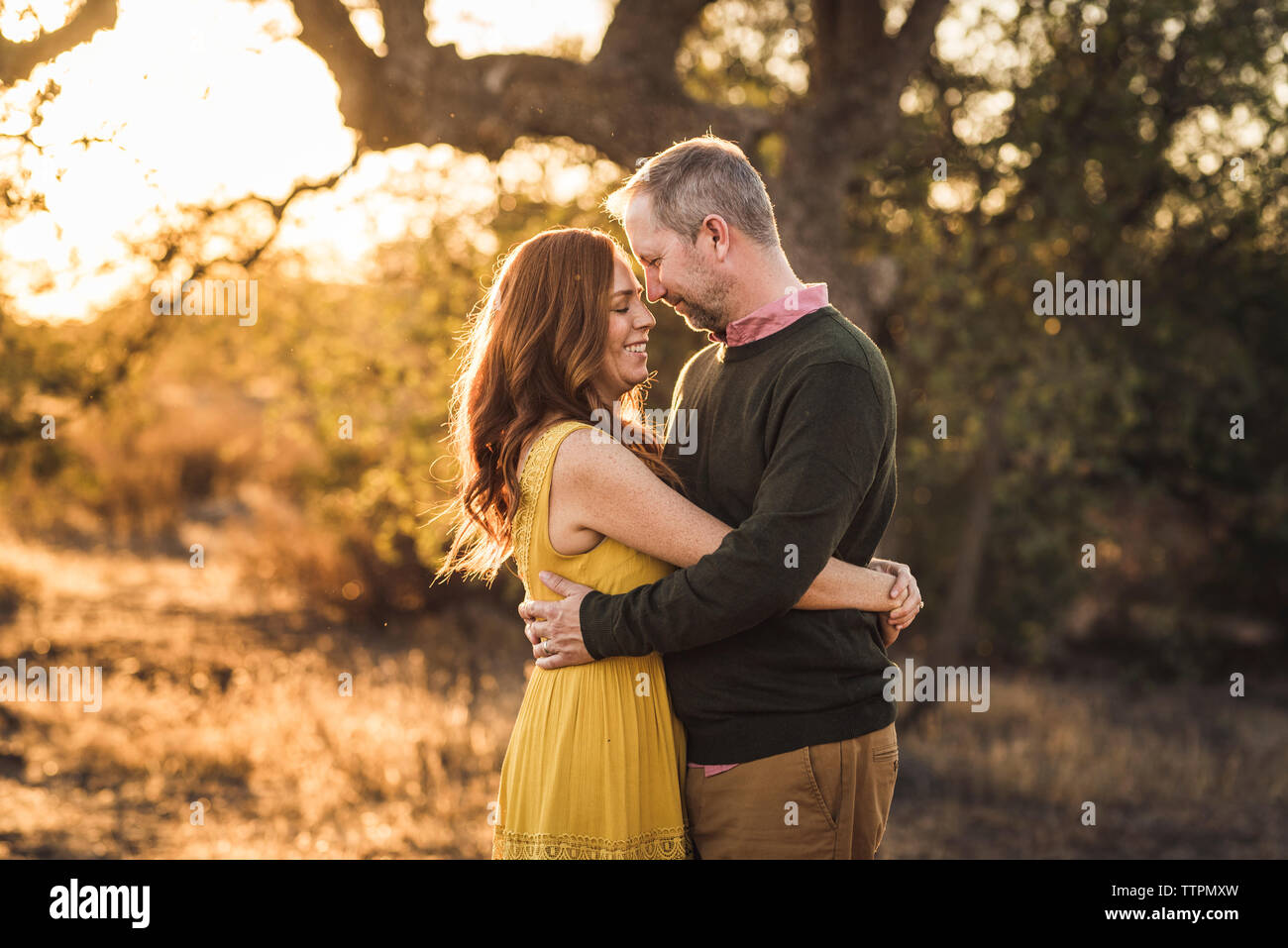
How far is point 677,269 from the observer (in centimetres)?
236

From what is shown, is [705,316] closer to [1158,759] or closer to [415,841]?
[415,841]

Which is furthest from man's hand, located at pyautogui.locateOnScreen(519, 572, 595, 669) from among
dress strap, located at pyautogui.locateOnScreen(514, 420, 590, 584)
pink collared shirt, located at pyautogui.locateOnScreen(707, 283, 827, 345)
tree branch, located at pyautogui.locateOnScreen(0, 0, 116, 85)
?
tree branch, located at pyautogui.locateOnScreen(0, 0, 116, 85)

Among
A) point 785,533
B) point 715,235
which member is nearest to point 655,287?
point 715,235

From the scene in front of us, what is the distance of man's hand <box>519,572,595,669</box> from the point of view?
7.36 feet

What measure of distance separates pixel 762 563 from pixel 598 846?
67 cm

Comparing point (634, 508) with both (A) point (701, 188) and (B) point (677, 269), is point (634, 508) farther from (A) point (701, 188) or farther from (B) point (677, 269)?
(A) point (701, 188)

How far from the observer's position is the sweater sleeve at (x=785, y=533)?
2053mm

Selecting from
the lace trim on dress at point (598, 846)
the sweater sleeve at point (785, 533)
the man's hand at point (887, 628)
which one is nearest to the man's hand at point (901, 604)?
the man's hand at point (887, 628)

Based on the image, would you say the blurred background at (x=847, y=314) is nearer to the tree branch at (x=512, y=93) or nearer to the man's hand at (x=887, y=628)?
the tree branch at (x=512, y=93)

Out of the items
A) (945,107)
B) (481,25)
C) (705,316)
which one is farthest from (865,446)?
(945,107)

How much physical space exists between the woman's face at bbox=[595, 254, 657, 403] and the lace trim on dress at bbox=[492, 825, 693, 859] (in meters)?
0.90

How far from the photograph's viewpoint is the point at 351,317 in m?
9.25

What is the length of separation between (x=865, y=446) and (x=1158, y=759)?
7527mm

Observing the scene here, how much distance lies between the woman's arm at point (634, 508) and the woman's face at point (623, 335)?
0.21 metres
